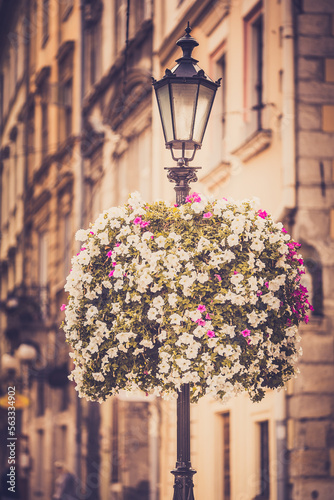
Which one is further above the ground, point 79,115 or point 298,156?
point 79,115

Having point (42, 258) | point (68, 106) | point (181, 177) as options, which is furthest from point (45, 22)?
point (181, 177)

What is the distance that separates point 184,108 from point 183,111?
2 cm

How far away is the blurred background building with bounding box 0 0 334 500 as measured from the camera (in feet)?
35.0

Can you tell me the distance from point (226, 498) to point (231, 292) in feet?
23.9

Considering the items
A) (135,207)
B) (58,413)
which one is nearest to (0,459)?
(58,413)

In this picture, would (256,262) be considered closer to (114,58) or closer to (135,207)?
(135,207)

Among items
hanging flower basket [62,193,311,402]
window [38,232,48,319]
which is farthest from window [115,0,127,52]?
hanging flower basket [62,193,311,402]

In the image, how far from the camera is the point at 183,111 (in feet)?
21.5

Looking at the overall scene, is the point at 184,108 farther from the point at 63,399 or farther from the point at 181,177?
the point at 63,399

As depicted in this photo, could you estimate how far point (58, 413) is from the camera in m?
21.8

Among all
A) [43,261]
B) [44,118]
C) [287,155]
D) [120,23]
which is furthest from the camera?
[44,118]

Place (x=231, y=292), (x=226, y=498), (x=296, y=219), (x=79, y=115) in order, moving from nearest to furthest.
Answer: (x=231, y=292), (x=296, y=219), (x=226, y=498), (x=79, y=115)

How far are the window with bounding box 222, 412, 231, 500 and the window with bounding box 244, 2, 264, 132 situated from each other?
3.90 metres

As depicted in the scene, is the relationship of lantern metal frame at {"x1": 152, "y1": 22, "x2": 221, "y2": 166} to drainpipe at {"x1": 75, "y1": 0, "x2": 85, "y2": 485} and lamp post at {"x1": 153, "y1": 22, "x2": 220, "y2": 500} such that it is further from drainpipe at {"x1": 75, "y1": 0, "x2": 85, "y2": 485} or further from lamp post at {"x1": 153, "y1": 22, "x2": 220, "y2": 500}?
drainpipe at {"x1": 75, "y1": 0, "x2": 85, "y2": 485}
